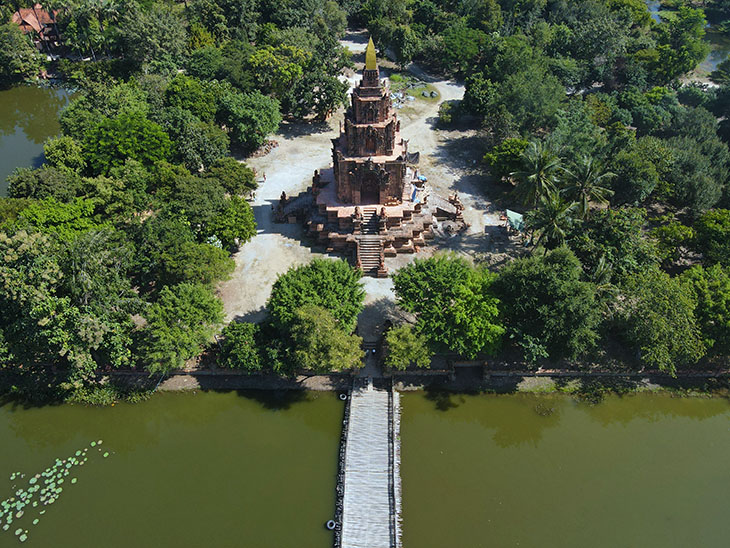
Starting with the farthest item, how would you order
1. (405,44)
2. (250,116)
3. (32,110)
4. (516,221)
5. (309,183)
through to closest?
1. (405,44)
2. (32,110)
3. (250,116)
4. (309,183)
5. (516,221)

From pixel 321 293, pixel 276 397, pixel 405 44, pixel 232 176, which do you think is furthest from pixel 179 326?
pixel 405 44

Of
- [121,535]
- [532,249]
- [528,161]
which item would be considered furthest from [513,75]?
[121,535]

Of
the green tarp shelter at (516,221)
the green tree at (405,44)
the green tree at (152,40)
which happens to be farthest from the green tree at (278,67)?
the green tarp shelter at (516,221)

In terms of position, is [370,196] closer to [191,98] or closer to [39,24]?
[191,98]

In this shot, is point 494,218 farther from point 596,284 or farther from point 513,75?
point 513,75

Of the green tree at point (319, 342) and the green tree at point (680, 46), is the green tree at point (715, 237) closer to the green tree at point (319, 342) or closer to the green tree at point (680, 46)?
the green tree at point (319, 342)

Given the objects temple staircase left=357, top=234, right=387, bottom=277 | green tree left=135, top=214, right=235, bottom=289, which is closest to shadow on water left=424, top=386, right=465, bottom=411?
temple staircase left=357, top=234, right=387, bottom=277
